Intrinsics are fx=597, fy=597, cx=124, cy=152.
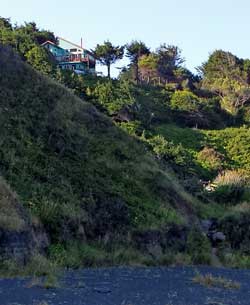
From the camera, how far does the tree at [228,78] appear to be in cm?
7338

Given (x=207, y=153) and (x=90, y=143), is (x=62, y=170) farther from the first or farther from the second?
(x=207, y=153)

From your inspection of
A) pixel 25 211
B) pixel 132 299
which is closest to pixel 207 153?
pixel 25 211

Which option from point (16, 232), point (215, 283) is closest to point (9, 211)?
point (16, 232)

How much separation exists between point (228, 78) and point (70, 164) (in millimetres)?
63143

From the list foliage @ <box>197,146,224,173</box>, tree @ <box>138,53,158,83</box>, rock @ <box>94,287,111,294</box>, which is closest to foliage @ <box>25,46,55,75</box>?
foliage @ <box>197,146,224,173</box>

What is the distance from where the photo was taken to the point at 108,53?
81250 mm

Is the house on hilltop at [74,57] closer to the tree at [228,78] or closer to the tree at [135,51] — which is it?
the tree at [135,51]

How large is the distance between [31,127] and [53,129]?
3.32 feet

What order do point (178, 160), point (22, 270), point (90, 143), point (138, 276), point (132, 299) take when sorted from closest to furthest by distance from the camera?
point (132, 299) < point (22, 270) < point (138, 276) < point (90, 143) < point (178, 160)

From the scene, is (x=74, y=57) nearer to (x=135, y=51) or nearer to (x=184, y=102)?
(x=135, y=51)

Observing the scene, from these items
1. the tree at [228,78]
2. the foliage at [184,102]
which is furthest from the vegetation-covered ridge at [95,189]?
the tree at [228,78]

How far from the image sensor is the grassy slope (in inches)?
745

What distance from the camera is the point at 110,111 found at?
54344mm

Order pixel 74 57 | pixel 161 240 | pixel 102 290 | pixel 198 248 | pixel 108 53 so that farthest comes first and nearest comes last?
1. pixel 74 57
2. pixel 108 53
3. pixel 198 248
4. pixel 161 240
5. pixel 102 290
